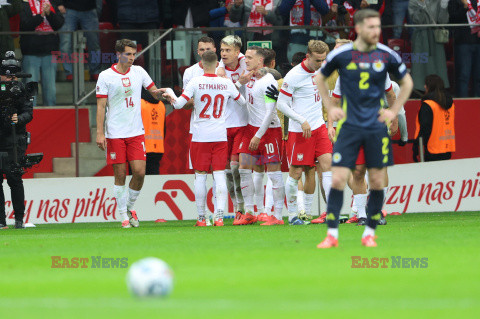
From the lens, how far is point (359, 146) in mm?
10117

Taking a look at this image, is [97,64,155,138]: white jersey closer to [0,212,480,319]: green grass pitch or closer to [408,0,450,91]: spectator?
[0,212,480,319]: green grass pitch

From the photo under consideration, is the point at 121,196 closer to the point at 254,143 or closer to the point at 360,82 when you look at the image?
the point at 254,143

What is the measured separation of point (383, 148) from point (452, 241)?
4.60 feet

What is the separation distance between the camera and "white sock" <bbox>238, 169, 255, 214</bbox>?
600 inches

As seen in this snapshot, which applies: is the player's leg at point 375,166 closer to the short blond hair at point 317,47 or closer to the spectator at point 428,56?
the short blond hair at point 317,47

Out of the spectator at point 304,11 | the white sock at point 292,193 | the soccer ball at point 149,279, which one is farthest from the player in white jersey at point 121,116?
the soccer ball at point 149,279

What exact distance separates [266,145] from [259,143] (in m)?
0.16

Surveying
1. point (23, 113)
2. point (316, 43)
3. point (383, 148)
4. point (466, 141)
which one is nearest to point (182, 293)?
point (383, 148)

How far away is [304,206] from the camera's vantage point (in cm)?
1561

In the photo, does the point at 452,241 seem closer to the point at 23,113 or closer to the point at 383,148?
the point at 383,148

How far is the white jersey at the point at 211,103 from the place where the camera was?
48.3 feet

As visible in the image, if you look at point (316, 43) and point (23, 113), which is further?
point (23, 113)

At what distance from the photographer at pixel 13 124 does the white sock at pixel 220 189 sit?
2.99 metres

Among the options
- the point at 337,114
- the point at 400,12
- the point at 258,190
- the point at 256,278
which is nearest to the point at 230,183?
→ the point at 258,190
